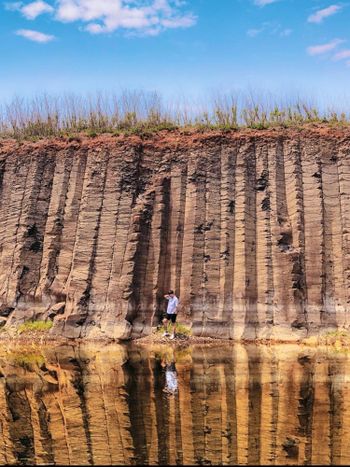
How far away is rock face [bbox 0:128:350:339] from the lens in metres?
21.0

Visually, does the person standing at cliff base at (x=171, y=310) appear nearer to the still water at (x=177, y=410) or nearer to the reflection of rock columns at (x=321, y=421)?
the still water at (x=177, y=410)

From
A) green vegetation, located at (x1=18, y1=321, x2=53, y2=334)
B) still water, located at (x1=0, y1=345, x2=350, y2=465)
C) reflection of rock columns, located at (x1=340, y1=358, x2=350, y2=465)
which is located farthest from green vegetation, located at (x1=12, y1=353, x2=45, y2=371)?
reflection of rock columns, located at (x1=340, y1=358, x2=350, y2=465)

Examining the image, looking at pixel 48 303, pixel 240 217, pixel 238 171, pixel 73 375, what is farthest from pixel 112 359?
pixel 238 171

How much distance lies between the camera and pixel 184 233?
73.9 feet

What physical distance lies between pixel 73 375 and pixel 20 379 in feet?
3.88

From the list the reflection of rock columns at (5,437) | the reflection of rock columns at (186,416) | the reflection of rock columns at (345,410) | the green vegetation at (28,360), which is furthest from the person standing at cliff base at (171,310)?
the reflection of rock columns at (5,437)

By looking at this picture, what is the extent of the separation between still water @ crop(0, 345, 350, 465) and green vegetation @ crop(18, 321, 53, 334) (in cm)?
443

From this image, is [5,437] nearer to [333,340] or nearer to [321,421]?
[321,421]

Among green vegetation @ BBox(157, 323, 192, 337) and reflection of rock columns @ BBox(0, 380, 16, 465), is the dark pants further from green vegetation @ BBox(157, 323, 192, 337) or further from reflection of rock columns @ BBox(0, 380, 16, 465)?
reflection of rock columns @ BBox(0, 380, 16, 465)

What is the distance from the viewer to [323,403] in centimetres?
1105

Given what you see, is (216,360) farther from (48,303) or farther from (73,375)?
(48,303)

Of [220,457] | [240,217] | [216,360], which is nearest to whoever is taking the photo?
[220,457]

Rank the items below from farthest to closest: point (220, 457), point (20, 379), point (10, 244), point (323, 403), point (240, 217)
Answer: point (10, 244) → point (240, 217) → point (20, 379) → point (323, 403) → point (220, 457)

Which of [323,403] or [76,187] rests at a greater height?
[76,187]
